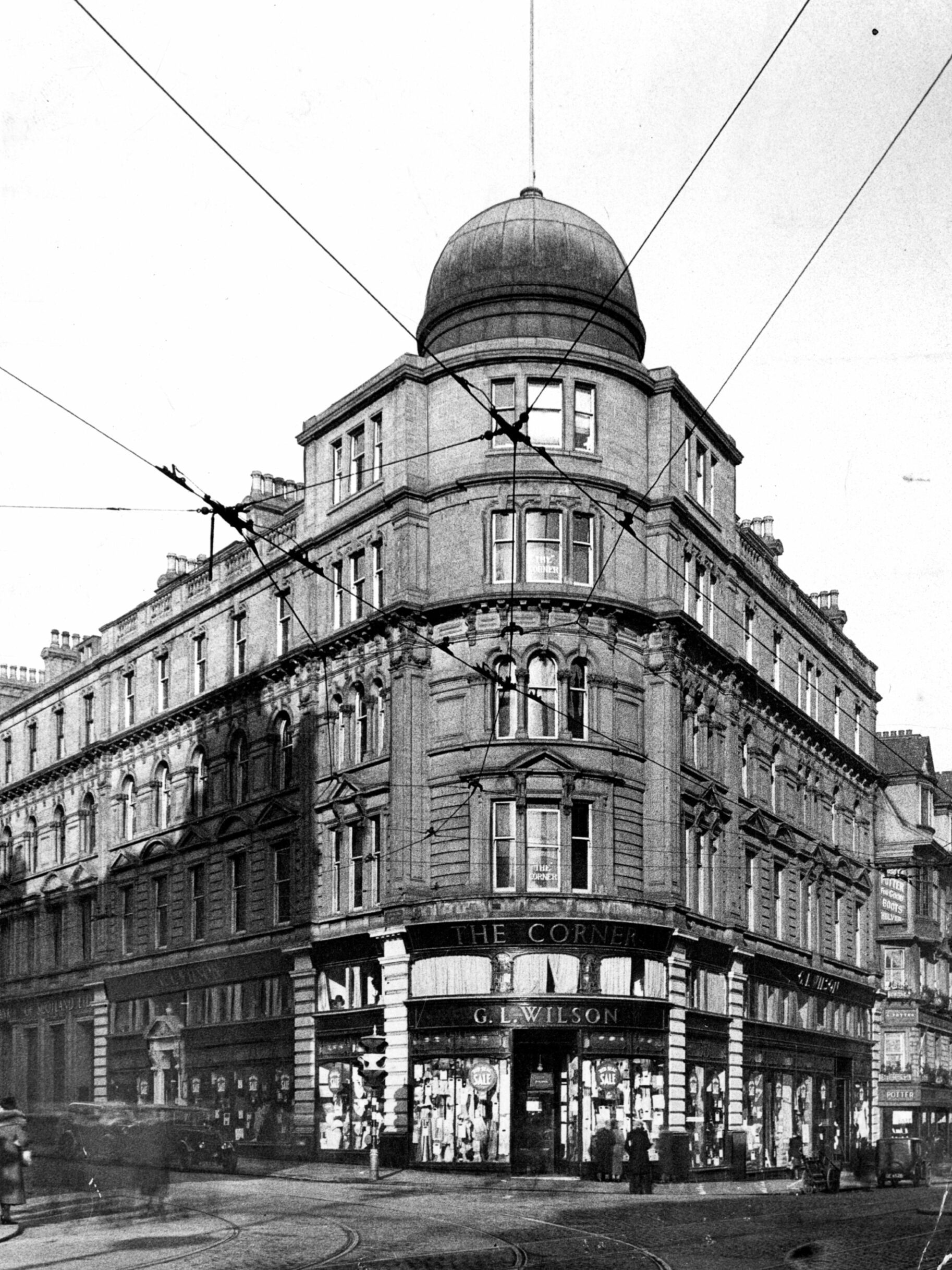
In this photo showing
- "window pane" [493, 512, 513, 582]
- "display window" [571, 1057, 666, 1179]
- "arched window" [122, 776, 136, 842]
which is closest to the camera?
"display window" [571, 1057, 666, 1179]

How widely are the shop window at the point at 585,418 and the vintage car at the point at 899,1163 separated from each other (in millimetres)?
20601

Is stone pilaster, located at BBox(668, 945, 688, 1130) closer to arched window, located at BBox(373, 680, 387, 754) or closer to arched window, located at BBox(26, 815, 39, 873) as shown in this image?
arched window, located at BBox(373, 680, 387, 754)

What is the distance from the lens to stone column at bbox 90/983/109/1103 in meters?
57.2

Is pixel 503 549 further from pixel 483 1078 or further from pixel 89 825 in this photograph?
pixel 89 825

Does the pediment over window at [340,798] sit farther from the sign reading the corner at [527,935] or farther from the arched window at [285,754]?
the sign reading the corner at [527,935]

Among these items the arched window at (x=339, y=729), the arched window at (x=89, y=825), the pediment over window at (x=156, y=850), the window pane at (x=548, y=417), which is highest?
the window pane at (x=548, y=417)

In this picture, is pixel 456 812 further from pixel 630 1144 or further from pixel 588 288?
pixel 588 288

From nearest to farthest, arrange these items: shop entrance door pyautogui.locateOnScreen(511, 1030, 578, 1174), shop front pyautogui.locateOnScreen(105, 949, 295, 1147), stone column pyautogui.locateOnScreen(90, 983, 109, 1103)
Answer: shop entrance door pyautogui.locateOnScreen(511, 1030, 578, 1174) → shop front pyautogui.locateOnScreen(105, 949, 295, 1147) → stone column pyautogui.locateOnScreen(90, 983, 109, 1103)

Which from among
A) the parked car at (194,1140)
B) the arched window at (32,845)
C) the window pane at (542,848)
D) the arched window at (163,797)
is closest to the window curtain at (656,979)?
the window pane at (542,848)

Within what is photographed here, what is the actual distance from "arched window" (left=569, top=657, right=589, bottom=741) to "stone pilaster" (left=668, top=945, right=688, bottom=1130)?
20.2ft

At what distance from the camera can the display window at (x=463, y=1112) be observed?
38469 mm

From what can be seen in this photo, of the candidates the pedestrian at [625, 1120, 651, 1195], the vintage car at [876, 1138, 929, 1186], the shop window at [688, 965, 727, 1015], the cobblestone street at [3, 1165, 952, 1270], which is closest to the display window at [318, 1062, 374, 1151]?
the cobblestone street at [3, 1165, 952, 1270]

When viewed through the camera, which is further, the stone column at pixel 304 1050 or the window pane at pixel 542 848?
the stone column at pixel 304 1050

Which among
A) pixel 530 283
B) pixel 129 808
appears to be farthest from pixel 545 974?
pixel 129 808
